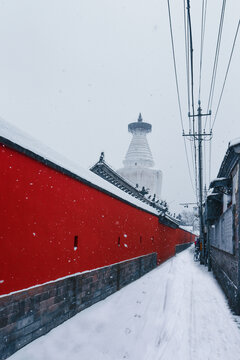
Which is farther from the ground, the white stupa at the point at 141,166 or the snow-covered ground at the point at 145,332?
the white stupa at the point at 141,166

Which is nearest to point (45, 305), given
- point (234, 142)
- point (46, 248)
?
point (46, 248)

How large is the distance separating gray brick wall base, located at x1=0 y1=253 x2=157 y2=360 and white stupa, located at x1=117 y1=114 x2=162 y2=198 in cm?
4478

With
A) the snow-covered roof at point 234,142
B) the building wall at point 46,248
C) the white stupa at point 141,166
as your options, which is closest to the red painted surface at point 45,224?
the building wall at point 46,248

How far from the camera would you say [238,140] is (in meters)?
6.39

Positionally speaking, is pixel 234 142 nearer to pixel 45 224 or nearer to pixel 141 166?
pixel 45 224

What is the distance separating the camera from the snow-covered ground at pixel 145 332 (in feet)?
13.0

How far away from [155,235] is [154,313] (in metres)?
9.05

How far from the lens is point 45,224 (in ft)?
14.9

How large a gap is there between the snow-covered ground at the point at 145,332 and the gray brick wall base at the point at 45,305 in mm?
136

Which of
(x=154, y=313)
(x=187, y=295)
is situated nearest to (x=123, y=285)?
(x=187, y=295)

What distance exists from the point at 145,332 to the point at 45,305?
5.90 ft

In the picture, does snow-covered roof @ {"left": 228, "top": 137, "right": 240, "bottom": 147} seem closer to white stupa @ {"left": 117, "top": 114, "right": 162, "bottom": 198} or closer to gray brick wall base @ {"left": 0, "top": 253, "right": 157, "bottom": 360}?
gray brick wall base @ {"left": 0, "top": 253, "right": 157, "bottom": 360}

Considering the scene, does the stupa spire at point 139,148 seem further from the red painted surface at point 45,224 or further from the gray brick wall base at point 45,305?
the gray brick wall base at point 45,305

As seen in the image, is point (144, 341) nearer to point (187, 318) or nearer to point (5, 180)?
point (187, 318)
